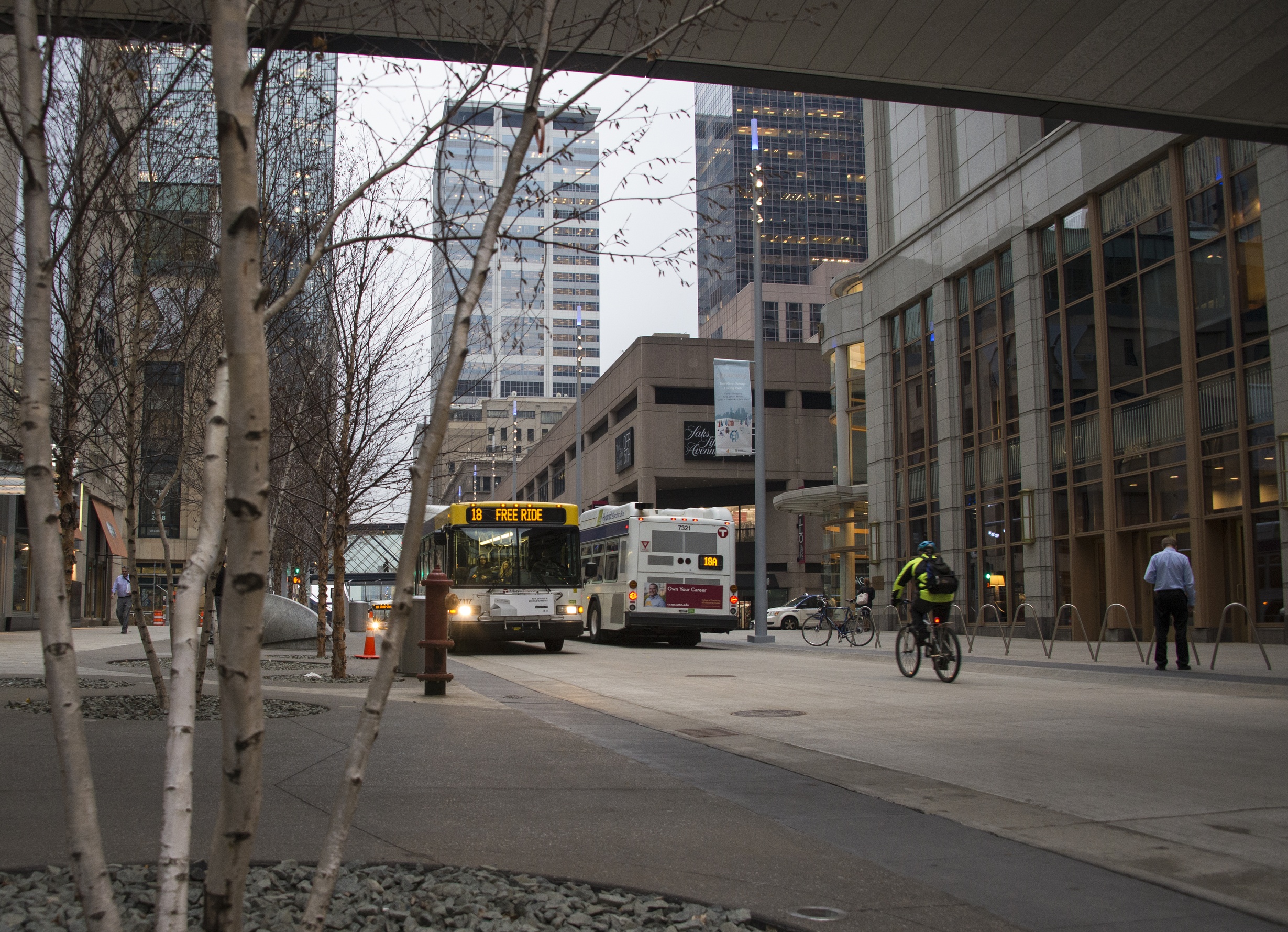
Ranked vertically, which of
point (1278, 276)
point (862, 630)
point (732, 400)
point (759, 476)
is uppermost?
point (732, 400)

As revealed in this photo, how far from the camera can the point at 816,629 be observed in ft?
98.6

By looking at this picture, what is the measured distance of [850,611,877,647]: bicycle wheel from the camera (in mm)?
27125

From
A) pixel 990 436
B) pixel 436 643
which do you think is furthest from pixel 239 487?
pixel 990 436

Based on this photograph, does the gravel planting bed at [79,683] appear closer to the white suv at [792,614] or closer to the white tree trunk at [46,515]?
the white tree trunk at [46,515]

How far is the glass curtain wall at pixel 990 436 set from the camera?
2977cm

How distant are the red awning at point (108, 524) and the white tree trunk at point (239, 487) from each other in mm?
45104

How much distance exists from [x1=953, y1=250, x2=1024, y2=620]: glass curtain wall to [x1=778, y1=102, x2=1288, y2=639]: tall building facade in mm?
64

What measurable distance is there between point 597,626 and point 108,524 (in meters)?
27.5

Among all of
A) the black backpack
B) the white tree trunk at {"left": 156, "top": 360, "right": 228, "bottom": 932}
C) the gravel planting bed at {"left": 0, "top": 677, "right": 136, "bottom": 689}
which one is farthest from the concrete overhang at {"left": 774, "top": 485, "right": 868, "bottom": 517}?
the white tree trunk at {"left": 156, "top": 360, "right": 228, "bottom": 932}

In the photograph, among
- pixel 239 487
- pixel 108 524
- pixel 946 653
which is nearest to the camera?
pixel 239 487

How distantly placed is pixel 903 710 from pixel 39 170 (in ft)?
32.1

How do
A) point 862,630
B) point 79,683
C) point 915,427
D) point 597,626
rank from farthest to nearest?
1. point 915,427
2. point 862,630
3. point 597,626
4. point 79,683

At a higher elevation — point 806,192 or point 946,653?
point 806,192

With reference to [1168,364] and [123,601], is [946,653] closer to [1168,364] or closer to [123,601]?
[1168,364]
